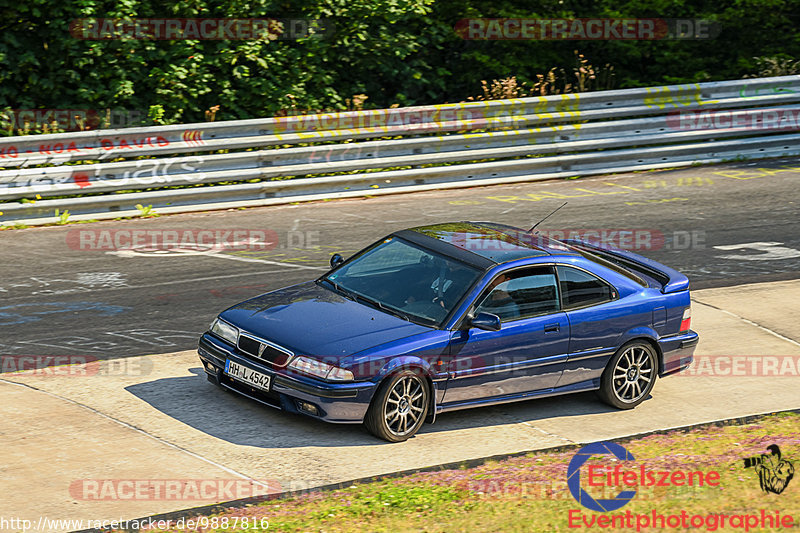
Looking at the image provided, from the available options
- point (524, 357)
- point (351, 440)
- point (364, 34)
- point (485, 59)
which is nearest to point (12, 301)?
point (351, 440)

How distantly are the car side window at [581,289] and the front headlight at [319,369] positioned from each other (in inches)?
84.1

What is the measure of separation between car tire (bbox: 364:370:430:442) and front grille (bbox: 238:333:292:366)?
76 centimetres

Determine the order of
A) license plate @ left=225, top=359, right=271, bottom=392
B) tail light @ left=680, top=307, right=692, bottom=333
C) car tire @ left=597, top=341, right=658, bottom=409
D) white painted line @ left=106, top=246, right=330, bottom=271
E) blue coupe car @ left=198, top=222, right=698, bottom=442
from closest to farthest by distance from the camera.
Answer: blue coupe car @ left=198, top=222, right=698, bottom=442 → license plate @ left=225, top=359, right=271, bottom=392 → car tire @ left=597, top=341, right=658, bottom=409 → tail light @ left=680, top=307, right=692, bottom=333 → white painted line @ left=106, top=246, right=330, bottom=271

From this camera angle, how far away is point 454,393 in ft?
26.8

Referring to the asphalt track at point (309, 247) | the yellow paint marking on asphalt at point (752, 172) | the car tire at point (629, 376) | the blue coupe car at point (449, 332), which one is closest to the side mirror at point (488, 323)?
the blue coupe car at point (449, 332)

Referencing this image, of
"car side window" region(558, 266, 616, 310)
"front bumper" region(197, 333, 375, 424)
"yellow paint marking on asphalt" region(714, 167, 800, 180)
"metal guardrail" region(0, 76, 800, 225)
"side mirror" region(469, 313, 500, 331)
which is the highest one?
"metal guardrail" region(0, 76, 800, 225)

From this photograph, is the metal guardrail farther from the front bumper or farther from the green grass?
the green grass

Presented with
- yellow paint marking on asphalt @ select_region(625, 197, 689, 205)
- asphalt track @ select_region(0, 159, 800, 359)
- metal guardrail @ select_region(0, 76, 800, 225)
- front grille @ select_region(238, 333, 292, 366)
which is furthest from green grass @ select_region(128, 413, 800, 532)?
metal guardrail @ select_region(0, 76, 800, 225)

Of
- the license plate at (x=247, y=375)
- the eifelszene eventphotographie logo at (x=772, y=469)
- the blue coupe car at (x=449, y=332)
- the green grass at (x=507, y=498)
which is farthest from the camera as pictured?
the license plate at (x=247, y=375)

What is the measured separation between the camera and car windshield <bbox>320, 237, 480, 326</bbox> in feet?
27.1

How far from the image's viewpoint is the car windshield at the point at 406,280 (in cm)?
827

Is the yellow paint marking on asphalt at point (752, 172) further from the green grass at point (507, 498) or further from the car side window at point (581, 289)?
the green grass at point (507, 498)

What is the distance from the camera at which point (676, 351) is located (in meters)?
9.25

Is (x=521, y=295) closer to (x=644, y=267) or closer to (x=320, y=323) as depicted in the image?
(x=320, y=323)
